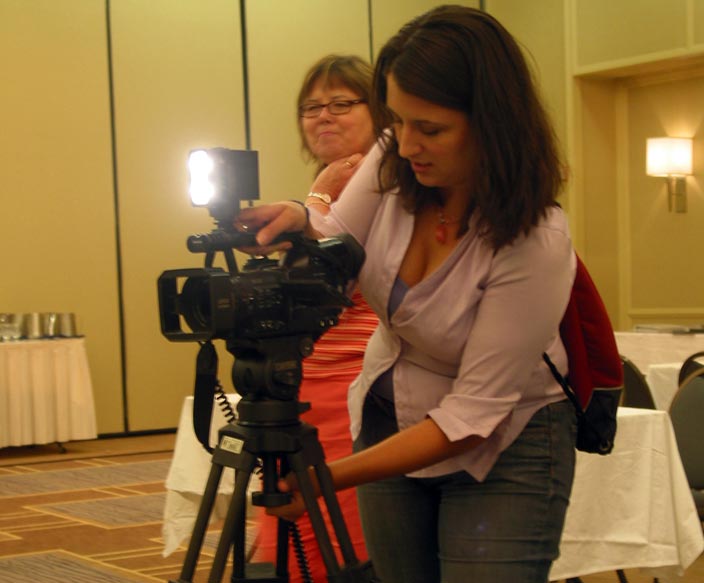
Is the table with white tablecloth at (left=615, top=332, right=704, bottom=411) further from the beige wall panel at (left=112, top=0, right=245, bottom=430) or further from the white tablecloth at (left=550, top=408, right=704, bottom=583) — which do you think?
the beige wall panel at (left=112, top=0, right=245, bottom=430)

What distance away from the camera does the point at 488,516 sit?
4.61 feet

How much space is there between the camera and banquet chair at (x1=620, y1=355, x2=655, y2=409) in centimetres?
353

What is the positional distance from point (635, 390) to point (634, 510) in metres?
0.98

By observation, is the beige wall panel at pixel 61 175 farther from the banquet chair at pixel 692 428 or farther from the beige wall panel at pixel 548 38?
the banquet chair at pixel 692 428

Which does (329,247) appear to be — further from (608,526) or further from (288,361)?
(608,526)

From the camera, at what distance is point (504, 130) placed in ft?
4.56

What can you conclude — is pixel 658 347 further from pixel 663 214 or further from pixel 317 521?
pixel 317 521

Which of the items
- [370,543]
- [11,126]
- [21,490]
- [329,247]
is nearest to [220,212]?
[329,247]

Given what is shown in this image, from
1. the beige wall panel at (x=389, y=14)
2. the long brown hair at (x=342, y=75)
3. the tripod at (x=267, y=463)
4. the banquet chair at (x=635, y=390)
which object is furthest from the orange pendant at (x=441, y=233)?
the beige wall panel at (x=389, y=14)

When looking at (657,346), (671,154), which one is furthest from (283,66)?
(657,346)

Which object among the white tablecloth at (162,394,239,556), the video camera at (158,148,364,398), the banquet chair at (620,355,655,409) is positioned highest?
the video camera at (158,148,364,398)

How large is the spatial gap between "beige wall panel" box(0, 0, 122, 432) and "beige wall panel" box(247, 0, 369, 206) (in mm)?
1218

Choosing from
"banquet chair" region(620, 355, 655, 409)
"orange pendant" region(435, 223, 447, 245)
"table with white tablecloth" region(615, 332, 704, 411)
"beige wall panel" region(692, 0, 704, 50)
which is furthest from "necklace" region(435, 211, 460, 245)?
"beige wall panel" region(692, 0, 704, 50)

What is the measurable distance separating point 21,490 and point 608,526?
3748 mm
